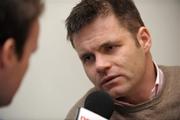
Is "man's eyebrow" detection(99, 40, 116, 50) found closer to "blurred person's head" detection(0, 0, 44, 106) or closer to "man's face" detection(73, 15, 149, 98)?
"man's face" detection(73, 15, 149, 98)

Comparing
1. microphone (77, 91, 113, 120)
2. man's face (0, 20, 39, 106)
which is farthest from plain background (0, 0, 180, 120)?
man's face (0, 20, 39, 106)

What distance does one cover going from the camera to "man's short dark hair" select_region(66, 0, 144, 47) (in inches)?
52.5

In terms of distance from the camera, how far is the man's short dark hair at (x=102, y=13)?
1.33 metres

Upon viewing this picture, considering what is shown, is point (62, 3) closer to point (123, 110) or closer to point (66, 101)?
point (66, 101)

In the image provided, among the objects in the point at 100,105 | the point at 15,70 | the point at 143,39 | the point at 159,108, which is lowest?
the point at 159,108

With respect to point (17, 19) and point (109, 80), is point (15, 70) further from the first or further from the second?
point (109, 80)

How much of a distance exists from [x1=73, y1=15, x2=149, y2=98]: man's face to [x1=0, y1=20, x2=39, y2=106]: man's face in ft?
1.74

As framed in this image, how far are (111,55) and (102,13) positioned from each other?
0.56ft

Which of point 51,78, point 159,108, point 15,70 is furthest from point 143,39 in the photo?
point 15,70

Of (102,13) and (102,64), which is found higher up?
(102,13)

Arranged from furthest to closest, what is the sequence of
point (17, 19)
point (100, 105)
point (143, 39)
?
point (143, 39), point (100, 105), point (17, 19)

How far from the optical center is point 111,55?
1.30m

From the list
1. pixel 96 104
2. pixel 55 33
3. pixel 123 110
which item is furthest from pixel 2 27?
pixel 55 33

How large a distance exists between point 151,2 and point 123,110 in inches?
30.3
